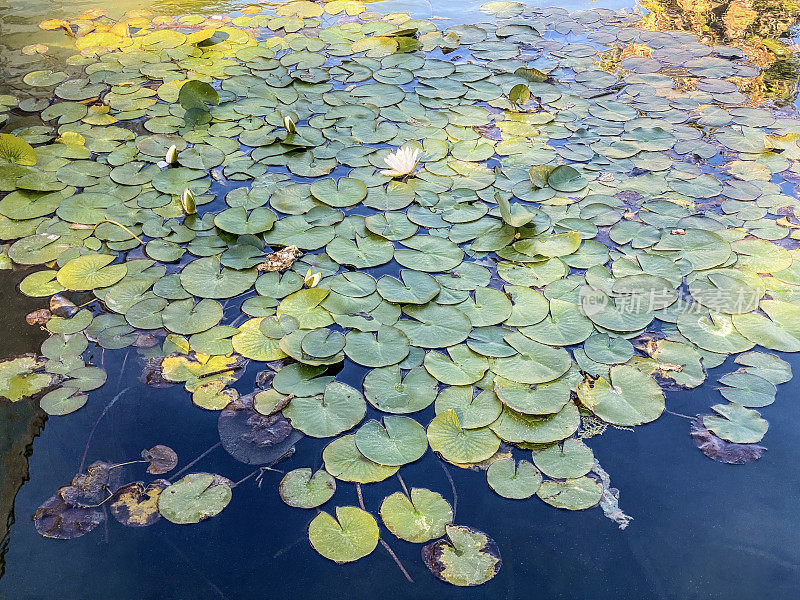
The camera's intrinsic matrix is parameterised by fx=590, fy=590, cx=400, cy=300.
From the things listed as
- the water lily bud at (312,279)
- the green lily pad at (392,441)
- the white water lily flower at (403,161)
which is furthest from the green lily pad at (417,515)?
the white water lily flower at (403,161)

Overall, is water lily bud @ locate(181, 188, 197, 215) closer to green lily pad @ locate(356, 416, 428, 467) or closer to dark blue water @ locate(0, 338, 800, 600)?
dark blue water @ locate(0, 338, 800, 600)

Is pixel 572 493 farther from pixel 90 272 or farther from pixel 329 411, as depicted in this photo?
pixel 90 272

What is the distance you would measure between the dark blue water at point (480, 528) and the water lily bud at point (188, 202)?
1.33m

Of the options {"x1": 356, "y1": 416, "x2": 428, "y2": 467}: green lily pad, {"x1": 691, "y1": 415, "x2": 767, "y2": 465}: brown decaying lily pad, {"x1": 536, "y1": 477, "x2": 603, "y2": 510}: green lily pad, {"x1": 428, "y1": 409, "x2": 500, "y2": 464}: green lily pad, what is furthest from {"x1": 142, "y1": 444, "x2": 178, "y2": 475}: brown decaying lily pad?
{"x1": 691, "y1": 415, "x2": 767, "y2": 465}: brown decaying lily pad

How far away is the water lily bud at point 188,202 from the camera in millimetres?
3131

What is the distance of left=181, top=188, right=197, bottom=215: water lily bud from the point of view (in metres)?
3.13

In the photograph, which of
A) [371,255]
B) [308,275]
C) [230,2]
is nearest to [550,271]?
[371,255]

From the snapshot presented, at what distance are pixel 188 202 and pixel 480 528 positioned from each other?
224 cm

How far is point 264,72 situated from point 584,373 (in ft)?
11.5

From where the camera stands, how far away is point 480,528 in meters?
1.93

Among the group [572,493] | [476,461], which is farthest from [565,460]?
[476,461]

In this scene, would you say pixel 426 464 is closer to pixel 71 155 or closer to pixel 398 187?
pixel 398 187

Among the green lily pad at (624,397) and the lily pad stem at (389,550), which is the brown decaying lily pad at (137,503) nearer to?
the lily pad stem at (389,550)

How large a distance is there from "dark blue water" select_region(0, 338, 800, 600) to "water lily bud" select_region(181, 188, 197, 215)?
1.33 meters
